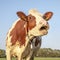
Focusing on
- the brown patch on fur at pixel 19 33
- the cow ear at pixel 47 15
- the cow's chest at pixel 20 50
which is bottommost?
the cow's chest at pixel 20 50

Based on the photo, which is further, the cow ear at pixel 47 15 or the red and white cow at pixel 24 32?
the cow ear at pixel 47 15

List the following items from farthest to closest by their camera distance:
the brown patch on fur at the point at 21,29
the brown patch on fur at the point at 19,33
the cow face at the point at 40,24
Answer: the brown patch on fur at the point at 19,33 < the brown patch on fur at the point at 21,29 < the cow face at the point at 40,24

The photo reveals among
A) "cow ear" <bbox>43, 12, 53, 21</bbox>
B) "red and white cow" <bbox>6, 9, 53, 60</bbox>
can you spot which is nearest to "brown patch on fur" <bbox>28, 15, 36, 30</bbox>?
"red and white cow" <bbox>6, 9, 53, 60</bbox>

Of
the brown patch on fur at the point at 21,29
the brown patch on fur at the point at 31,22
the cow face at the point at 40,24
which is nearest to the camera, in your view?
the cow face at the point at 40,24

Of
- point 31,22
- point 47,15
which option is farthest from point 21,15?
point 47,15

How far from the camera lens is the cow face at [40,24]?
28.6 feet

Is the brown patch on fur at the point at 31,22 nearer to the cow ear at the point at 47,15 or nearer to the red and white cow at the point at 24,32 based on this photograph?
the red and white cow at the point at 24,32

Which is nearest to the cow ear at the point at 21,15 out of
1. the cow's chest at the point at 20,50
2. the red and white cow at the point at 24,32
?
the red and white cow at the point at 24,32

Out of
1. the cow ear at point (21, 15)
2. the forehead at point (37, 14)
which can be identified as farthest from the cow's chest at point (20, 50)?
the forehead at point (37, 14)

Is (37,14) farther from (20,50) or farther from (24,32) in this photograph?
(20,50)

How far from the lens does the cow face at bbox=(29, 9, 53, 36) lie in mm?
8727

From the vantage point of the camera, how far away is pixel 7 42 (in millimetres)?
10078

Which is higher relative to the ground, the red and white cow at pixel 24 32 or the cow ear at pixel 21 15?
the cow ear at pixel 21 15

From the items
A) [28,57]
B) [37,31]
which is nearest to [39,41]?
[28,57]
